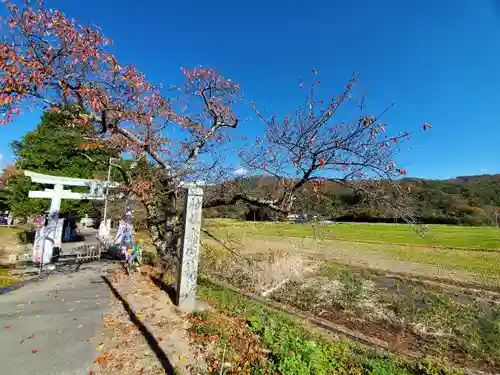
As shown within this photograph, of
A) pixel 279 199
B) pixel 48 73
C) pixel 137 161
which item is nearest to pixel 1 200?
pixel 137 161

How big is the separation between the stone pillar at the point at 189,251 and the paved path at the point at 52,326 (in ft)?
5.54

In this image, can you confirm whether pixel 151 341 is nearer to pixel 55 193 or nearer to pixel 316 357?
pixel 316 357

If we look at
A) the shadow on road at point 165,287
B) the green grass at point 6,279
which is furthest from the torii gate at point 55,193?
the shadow on road at point 165,287

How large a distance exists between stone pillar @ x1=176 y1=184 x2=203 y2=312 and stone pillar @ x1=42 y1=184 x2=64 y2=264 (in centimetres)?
748

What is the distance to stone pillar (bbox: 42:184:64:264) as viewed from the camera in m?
10.5

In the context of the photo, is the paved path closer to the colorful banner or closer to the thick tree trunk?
the thick tree trunk

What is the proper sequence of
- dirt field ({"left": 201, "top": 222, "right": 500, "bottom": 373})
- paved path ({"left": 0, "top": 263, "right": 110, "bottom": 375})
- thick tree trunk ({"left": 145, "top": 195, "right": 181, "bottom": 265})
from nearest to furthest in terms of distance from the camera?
1. paved path ({"left": 0, "top": 263, "right": 110, "bottom": 375})
2. dirt field ({"left": 201, "top": 222, "right": 500, "bottom": 373})
3. thick tree trunk ({"left": 145, "top": 195, "right": 181, "bottom": 265})

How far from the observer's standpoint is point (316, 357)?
15.1ft

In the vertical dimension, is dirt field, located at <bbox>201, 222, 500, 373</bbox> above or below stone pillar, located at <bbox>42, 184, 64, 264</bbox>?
below

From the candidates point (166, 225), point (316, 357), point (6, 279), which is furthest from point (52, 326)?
point (6, 279)

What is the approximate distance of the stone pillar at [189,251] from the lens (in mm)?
6152

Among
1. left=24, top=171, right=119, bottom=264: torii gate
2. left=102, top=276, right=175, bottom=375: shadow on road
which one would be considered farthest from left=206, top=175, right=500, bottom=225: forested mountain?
left=24, top=171, right=119, bottom=264: torii gate

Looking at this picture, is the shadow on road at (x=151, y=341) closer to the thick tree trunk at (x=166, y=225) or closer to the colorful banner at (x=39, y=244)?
the thick tree trunk at (x=166, y=225)

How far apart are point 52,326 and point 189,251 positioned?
2794mm
